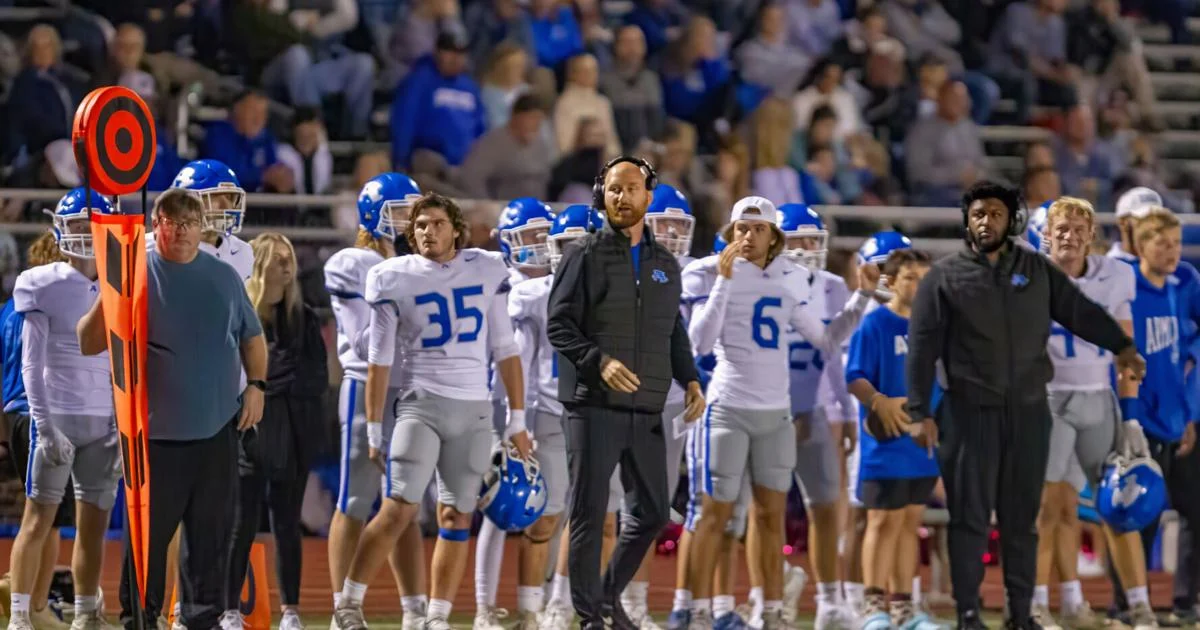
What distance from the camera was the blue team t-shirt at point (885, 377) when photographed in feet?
31.4

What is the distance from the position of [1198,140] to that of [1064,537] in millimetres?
8890

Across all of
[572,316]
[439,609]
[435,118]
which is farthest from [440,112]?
[572,316]

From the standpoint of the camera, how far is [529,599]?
9383mm

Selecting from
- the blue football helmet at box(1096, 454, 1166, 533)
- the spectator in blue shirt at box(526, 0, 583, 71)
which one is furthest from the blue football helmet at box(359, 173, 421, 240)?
the spectator in blue shirt at box(526, 0, 583, 71)

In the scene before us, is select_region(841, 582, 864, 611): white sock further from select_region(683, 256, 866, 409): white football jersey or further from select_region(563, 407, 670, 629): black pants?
select_region(563, 407, 670, 629): black pants

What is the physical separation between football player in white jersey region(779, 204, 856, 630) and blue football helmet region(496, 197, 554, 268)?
119 cm

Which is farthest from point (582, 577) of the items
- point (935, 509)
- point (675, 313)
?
point (935, 509)

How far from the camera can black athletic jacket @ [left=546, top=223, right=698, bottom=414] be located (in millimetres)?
8195

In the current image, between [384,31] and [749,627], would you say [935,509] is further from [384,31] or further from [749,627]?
[384,31]

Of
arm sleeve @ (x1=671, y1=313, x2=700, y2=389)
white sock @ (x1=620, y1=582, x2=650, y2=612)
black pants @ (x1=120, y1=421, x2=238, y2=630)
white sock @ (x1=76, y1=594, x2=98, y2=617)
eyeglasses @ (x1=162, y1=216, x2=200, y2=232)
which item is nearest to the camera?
black pants @ (x1=120, y1=421, x2=238, y2=630)

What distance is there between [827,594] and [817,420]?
88cm

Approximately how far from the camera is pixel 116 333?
745 cm

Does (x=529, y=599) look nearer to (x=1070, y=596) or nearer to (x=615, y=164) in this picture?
(x=615, y=164)

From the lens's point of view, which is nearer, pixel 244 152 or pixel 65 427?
pixel 65 427
